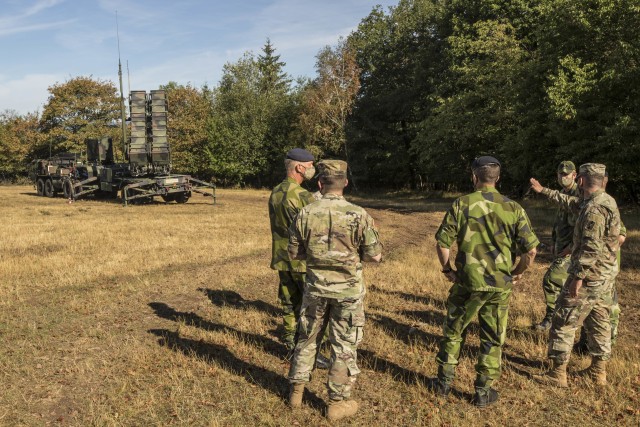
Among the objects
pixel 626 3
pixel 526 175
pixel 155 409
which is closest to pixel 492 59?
pixel 526 175

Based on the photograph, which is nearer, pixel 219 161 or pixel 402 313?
pixel 402 313

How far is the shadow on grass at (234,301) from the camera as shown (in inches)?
281

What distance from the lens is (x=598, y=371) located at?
15.0ft

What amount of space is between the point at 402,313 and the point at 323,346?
6.00 feet

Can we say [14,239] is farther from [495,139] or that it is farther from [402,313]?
[495,139]

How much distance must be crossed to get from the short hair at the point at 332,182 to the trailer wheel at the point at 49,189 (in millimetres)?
28366

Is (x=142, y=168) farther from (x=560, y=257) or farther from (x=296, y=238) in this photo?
(x=560, y=257)

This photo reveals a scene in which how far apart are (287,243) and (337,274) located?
1.35m

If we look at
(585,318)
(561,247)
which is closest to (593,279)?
(585,318)

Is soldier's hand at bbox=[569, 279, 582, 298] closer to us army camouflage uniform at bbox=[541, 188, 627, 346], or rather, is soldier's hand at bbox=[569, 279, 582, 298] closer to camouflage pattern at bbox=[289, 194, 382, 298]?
us army camouflage uniform at bbox=[541, 188, 627, 346]

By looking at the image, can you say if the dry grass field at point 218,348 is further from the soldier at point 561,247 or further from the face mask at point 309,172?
the face mask at point 309,172

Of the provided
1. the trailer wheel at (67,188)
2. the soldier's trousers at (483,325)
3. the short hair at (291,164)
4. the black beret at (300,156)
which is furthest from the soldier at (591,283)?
the trailer wheel at (67,188)

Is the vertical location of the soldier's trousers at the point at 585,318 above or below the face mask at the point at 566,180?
below

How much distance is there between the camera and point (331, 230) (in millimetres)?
3893
